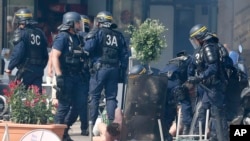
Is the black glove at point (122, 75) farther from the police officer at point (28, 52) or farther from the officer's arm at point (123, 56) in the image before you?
the police officer at point (28, 52)

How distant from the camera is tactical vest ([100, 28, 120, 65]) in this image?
14641 millimetres

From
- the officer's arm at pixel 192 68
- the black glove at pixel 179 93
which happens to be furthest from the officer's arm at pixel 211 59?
the black glove at pixel 179 93

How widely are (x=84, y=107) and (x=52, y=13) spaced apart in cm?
943

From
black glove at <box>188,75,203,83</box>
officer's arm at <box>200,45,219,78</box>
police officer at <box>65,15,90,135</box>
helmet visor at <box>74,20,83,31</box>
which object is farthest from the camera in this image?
helmet visor at <box>74,20,83,31</box>

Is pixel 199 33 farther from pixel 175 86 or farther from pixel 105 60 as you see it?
pixel 105 60

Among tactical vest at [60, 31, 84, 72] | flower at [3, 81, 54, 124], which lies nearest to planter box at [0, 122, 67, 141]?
flower at [3, 81, 54, 124]

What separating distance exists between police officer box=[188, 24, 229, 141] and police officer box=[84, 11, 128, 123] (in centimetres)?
140

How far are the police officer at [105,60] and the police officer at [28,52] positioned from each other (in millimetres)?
797

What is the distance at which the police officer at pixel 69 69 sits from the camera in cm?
1402

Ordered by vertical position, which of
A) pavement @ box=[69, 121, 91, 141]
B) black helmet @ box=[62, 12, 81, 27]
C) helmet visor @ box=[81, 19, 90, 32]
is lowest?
pavement @ box=[69, 121, 91, 141]

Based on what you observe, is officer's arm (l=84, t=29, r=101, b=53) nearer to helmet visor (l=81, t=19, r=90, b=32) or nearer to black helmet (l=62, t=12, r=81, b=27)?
black helmet (l=62, t=12, r=81, b=27)

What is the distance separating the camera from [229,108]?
565 inches

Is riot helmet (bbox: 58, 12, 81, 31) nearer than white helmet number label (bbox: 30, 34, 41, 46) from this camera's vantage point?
Yes

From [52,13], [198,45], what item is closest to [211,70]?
[198,45]
